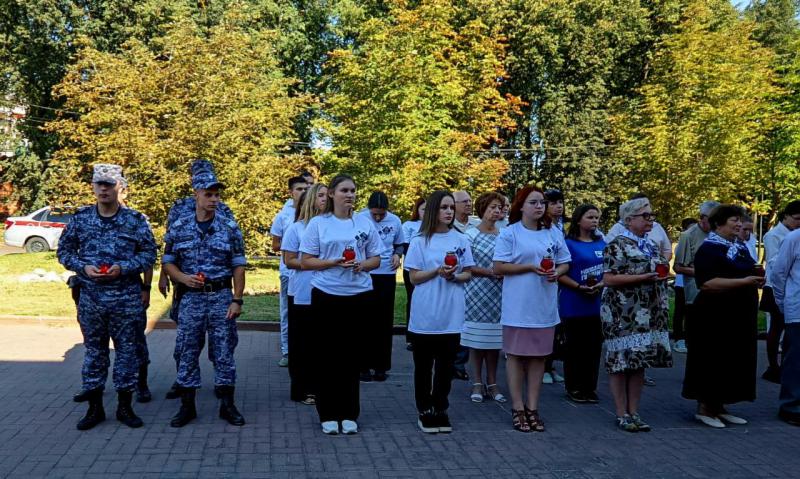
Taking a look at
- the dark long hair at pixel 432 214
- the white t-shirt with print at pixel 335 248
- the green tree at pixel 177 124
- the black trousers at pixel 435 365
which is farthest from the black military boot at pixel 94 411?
the green tree at pixel 177 124

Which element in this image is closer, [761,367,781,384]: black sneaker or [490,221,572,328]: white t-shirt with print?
[490,221,572,328]: white t-shirt with print

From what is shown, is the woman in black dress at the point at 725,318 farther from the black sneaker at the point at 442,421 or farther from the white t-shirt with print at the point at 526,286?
the black sneaker at the point at 442,421

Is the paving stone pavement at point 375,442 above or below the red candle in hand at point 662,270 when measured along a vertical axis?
below

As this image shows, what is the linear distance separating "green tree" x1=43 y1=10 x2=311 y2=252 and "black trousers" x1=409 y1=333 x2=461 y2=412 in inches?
587

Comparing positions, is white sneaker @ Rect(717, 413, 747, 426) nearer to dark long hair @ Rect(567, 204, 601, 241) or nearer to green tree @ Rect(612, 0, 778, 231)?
dark long hair @ Rect(567, 204, 601, 241)

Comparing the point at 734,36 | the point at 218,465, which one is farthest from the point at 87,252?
the point at 734,36

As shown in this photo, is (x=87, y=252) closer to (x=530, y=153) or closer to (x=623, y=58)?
(x=530, y=153)

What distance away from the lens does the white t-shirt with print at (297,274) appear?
650cm

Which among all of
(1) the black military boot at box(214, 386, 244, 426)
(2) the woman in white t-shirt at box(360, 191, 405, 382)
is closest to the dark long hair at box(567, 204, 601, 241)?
(2) the woman in white t-shirt at box(360, 191, 405, 382)

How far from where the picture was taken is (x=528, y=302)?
6195 millimetres

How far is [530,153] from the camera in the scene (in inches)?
1544

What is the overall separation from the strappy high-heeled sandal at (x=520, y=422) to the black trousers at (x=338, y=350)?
1403 mm

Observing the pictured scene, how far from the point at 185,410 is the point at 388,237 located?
3149 millimetres

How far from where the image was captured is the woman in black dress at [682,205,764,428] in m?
6.37
